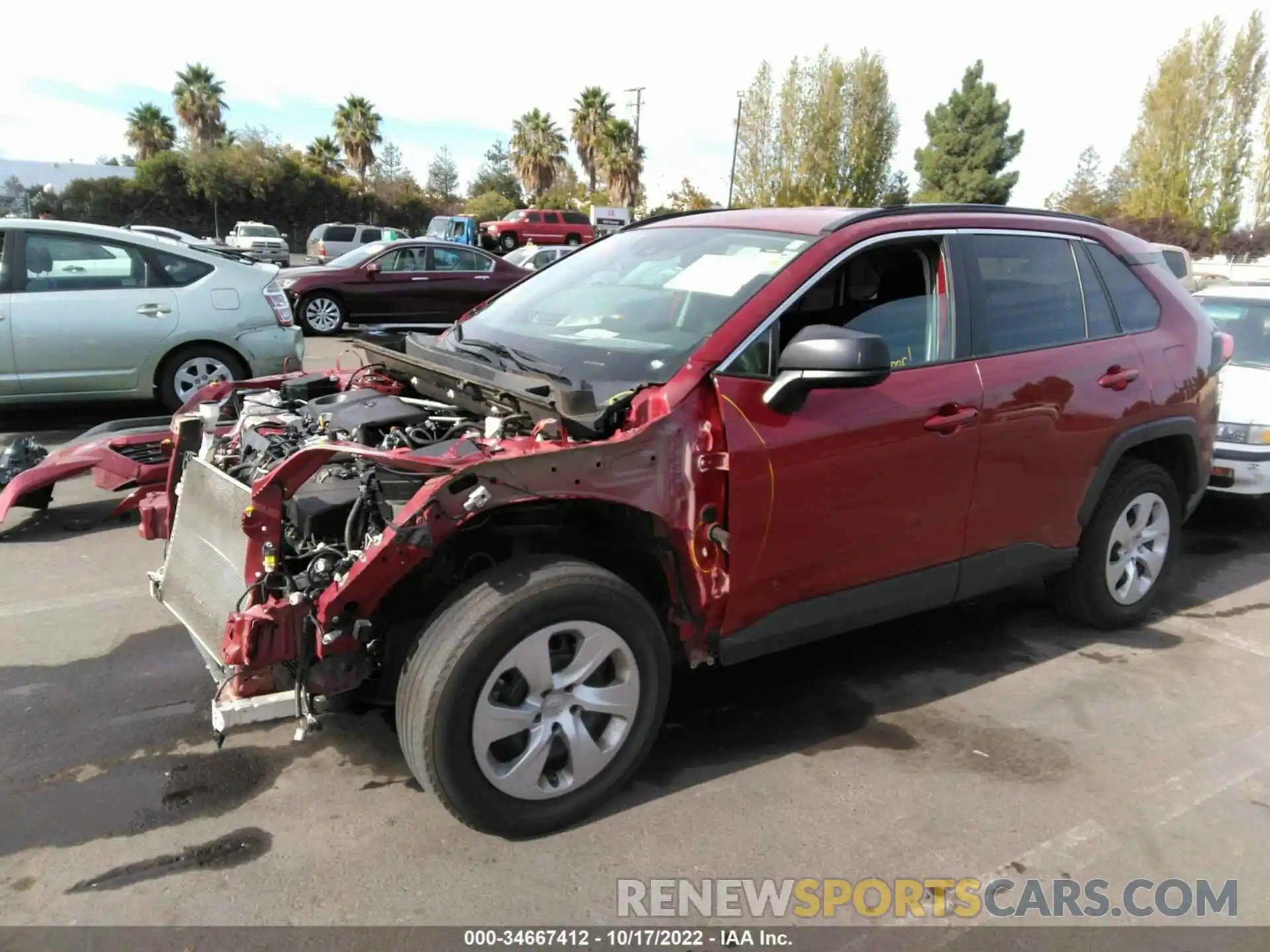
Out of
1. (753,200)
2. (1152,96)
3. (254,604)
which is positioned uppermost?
(1152,96)

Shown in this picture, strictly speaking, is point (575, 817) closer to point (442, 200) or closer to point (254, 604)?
point (254, 604)

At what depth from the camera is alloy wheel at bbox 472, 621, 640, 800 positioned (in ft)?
8.90

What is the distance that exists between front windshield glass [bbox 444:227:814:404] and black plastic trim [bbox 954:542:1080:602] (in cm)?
143

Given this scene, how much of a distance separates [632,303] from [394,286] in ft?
40.6

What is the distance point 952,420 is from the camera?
11.5 feet

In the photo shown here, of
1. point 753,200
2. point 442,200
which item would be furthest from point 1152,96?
point 442,200

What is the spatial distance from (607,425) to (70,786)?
6.81 feet

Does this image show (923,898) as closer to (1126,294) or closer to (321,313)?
(1126,294)

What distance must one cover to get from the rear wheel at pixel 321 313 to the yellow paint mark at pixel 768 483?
13027 millimetres

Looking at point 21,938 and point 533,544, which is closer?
point 21,938

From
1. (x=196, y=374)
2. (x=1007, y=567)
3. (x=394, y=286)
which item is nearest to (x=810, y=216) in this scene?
(x=1007, y=567)

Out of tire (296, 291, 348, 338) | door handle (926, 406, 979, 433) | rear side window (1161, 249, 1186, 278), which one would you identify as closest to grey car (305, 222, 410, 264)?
tire (296, 291, 348, 338)

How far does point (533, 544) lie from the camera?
119 inches

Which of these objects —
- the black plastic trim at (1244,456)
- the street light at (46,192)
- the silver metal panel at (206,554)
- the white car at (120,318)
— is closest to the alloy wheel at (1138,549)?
the black plastic trim at (1244,456)
